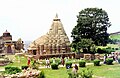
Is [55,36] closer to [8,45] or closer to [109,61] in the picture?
[8,45]

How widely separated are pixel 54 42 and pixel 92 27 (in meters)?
6.98

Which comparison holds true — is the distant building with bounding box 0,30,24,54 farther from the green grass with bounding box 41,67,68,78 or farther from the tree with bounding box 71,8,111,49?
the green grass with bounding box 41,67,68,78

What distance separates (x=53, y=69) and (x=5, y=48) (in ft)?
102

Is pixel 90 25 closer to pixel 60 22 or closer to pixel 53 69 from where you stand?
pixel 60 22

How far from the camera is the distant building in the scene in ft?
215

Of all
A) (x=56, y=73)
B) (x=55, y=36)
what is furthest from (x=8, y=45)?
(x=56, y=73)

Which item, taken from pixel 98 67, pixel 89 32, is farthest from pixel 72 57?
pixel 98 67

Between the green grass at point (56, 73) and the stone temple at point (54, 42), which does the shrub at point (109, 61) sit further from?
the stone temple at point (54, 42)

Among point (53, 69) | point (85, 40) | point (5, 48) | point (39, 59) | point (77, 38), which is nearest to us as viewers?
point (53, 69)

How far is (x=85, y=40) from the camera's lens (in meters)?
54.0

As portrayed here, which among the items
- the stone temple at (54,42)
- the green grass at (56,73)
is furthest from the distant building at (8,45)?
the green grass at (56,73)

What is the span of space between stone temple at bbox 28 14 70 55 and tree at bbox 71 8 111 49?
224 cm

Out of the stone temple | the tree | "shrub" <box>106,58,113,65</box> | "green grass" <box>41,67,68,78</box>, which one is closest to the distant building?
the stone temple

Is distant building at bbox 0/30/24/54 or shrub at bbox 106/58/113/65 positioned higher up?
distant building at bbox 0/30/24/54
